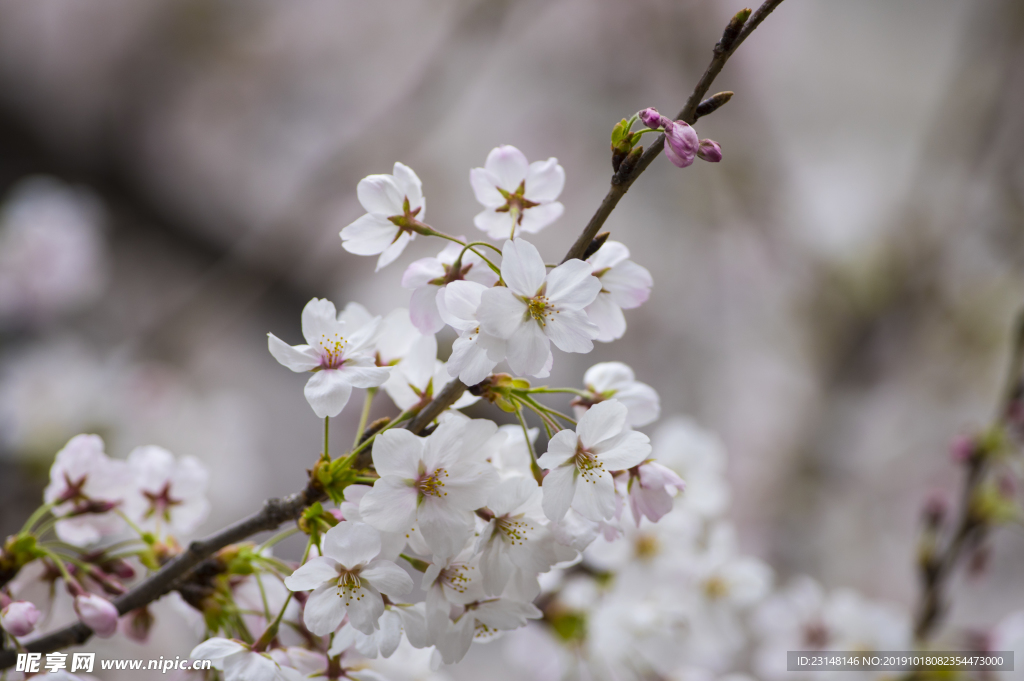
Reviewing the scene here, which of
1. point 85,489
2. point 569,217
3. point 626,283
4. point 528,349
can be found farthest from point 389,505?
point 569,217

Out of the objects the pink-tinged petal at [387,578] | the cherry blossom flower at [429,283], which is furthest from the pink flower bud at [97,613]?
the cherry blossom flower at [429,283]

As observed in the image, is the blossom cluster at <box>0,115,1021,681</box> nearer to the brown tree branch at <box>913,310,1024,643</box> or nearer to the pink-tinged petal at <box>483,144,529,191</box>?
the pink-tinged petal at <box>483,144,529,191</box>

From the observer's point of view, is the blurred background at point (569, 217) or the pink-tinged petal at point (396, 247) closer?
the pink-tinged petal at point (396, 247)

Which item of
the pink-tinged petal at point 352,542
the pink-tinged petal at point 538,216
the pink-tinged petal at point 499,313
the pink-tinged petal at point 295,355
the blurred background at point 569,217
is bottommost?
the pink-tinged petal at point 352,542

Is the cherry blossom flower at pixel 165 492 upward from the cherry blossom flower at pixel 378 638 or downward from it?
upward

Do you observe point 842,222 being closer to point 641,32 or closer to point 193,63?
point 641,32

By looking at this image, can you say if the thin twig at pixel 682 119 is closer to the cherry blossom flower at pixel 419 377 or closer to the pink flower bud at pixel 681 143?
the pink flower bud at pixel 681 143

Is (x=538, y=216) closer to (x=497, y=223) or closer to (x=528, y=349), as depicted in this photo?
(x=497, y=223)

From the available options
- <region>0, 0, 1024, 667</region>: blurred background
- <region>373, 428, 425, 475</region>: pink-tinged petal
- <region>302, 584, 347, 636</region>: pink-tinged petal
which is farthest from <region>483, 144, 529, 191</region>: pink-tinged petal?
<region>0, 0, 1024, 667</region>: blurred background
